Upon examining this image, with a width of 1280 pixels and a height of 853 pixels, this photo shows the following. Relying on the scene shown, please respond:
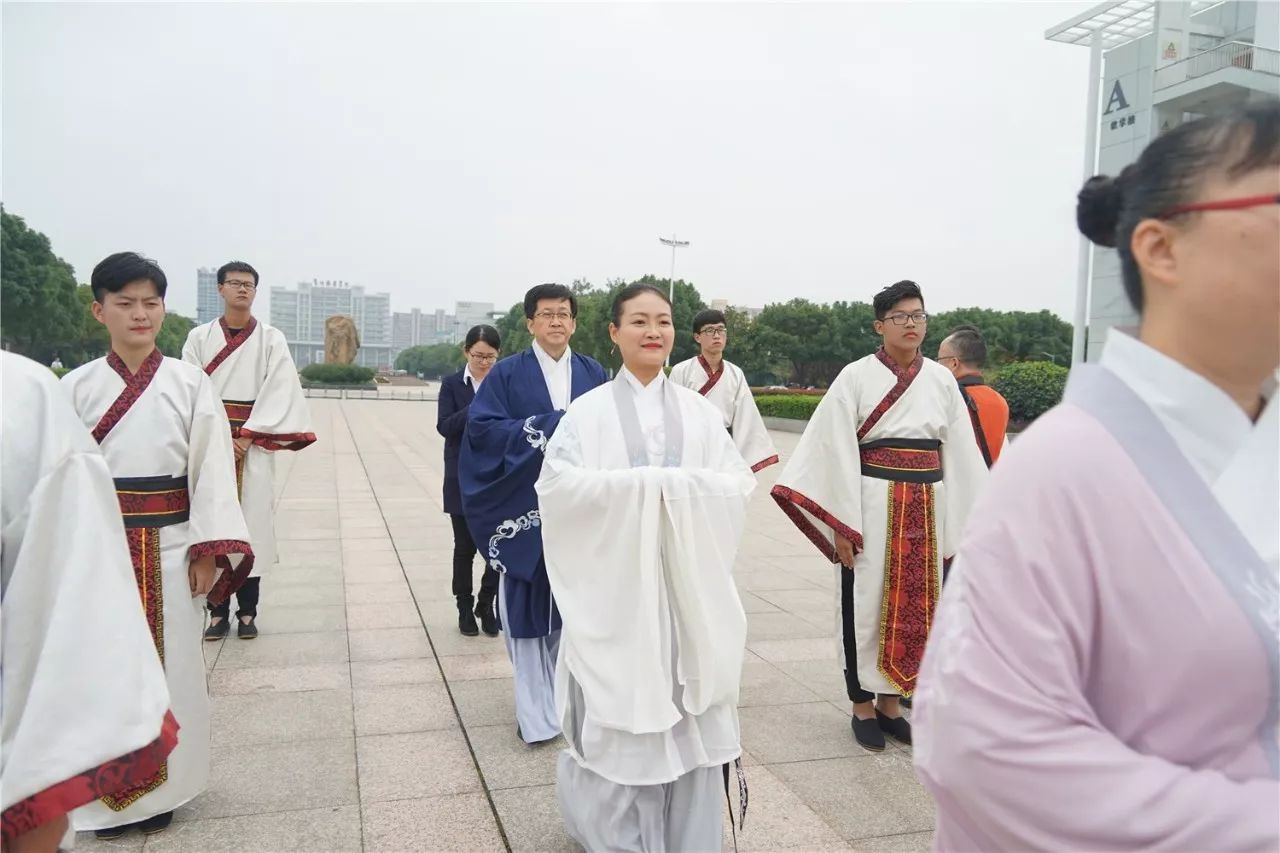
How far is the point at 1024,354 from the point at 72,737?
160 ft

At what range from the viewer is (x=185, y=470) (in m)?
3.14

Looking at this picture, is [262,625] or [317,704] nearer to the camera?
[317,704]

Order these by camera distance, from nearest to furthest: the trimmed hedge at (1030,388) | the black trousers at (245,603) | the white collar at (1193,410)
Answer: the white collar at (1193,410) → the black trousers at (245,603) → the trimmed hedge at (1030,388)

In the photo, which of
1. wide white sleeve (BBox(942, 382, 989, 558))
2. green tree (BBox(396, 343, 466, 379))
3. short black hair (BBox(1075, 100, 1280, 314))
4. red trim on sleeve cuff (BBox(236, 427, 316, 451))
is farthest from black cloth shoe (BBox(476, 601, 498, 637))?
green tree (BBox(396, 343, 466, 379))

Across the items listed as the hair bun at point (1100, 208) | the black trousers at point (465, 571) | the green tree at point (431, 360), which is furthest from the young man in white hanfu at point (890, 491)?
the green tree at point (431, 360)

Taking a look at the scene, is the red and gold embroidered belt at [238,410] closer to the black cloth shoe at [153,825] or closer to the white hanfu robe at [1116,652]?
the black cloth shoe at [153,825]

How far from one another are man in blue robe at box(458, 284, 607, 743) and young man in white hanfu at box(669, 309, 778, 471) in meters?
1.81

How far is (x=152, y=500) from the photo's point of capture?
10.0ft

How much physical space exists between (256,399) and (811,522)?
3104 mm

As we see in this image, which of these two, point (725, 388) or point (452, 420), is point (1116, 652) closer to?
point (452, 420)

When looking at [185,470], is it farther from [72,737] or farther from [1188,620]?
[1188,620]

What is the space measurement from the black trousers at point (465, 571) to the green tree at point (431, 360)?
8789 cm

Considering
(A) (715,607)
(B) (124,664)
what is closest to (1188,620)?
(B) (124,664)

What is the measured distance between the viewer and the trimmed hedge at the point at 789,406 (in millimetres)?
23812
